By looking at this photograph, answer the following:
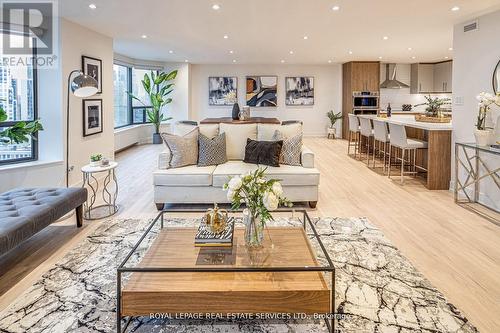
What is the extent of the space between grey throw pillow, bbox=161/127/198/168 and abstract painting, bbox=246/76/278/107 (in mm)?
8382

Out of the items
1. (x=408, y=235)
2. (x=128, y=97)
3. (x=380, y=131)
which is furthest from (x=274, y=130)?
(x=128, y=97)

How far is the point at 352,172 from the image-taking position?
7.25 m

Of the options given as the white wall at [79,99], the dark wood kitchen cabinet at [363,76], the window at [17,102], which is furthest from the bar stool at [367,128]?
the window at [17,102]

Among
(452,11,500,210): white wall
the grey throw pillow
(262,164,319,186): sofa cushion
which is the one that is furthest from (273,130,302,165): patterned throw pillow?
(452,11,500,210): white wall

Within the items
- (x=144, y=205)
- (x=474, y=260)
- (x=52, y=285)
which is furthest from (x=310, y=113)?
(x=52, y=285)

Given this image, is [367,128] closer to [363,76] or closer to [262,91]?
[363,76]

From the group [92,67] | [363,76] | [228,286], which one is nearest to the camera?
[228,286]

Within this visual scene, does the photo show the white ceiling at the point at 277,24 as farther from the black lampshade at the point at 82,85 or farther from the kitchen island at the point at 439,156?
the kitchen island at the point at 439,156

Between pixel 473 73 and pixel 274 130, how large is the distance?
291 cm

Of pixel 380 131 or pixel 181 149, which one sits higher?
pixel 380 131

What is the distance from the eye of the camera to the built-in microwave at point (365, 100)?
1188 centimetres

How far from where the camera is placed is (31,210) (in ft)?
10.6

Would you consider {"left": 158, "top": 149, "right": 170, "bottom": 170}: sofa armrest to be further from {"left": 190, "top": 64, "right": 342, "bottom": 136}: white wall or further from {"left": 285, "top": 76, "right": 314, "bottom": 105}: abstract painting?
{"left": 285, "top": 76, "right": 314, "bottom": 105}: abstract painting

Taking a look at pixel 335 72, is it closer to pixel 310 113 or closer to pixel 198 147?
pixel 310 113
